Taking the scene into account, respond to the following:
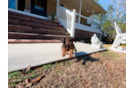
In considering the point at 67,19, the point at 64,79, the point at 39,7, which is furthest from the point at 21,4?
the point at 64,79

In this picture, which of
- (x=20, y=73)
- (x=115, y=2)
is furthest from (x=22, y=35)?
(x=115, y=2)

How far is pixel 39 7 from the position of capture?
7113mm

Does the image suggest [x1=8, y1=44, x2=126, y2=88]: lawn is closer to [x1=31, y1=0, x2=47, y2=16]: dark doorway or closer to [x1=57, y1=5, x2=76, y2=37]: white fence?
[x1=57, y1=5, x2=76, y2=37]: white fence

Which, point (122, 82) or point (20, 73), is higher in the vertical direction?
point (20, 73)

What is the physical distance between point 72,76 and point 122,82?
39.7 inches

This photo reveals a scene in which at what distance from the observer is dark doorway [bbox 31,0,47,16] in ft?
22.0

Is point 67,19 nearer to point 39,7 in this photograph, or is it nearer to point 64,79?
point 39,7

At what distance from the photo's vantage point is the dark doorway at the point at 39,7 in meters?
6.69

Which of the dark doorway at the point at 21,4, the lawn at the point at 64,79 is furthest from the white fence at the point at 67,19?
the lawn at the point at 64,79

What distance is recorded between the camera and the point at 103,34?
10.6m

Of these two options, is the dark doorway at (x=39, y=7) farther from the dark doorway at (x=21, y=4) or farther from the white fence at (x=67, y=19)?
the white fence at (x=67, y=19)
